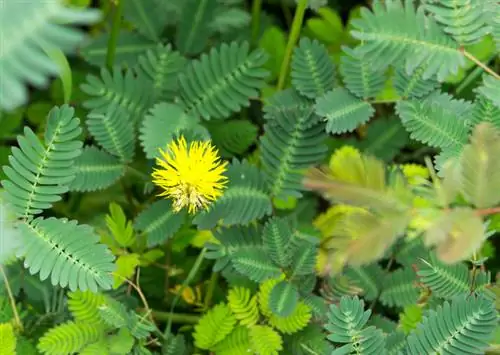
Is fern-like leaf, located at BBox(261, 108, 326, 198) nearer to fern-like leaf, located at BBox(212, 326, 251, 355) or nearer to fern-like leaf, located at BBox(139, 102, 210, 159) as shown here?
fern-like leaf, located at BBox(139, 102, 210, 159)

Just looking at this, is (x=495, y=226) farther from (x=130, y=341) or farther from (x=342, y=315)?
(x=130, y=341)

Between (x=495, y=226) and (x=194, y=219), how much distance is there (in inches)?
21.1

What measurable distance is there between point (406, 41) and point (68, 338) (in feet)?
2.42

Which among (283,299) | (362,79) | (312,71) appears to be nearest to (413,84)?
(362,79)

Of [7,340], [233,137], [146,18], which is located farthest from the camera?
[146,18]

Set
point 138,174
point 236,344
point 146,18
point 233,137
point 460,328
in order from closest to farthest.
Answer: point 460,328
point 236,344
point 138,174
point 233,137
point 146,18

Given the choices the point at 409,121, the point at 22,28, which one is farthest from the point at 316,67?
the point at 22,28

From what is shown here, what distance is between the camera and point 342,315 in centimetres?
108

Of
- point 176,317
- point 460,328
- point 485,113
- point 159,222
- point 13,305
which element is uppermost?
point 485,113

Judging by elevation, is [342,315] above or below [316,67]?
below

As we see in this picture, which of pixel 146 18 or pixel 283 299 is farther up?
pixel 146 18

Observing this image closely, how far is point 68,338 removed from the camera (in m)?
1.20

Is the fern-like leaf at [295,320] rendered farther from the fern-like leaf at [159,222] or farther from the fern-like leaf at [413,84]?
the fern-like leaf at [413,84]

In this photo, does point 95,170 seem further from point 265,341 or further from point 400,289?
point 400,289
